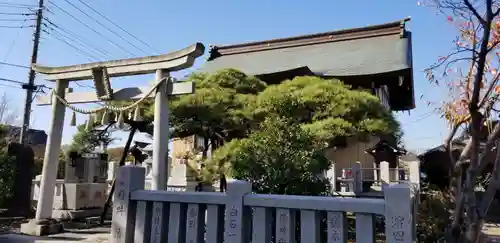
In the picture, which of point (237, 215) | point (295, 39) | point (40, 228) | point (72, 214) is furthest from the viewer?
point (295, 39)

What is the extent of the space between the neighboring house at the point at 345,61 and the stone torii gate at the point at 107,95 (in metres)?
5.16

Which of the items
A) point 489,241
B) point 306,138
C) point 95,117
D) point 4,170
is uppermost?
point 95,117

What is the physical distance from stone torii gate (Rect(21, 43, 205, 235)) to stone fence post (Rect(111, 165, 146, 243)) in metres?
2.19

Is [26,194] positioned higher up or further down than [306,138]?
further down

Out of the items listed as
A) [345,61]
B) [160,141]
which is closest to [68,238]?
[160,141]

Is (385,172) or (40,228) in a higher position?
(385,172)

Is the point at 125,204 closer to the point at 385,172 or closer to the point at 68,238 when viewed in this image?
the point at 68,238

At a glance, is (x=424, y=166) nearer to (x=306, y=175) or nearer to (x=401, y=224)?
(x=306, y=175)

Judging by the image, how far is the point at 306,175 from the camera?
187 inches

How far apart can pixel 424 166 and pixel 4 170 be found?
1600 centimetres

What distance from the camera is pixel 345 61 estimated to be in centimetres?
1511

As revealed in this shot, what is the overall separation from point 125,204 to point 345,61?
12771 millimetres

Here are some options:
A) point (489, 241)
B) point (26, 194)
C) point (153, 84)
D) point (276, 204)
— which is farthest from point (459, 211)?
point (26, 194)

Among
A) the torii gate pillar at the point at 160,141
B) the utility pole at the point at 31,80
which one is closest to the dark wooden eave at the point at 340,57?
the torii gate pillar at the point at 160,141
